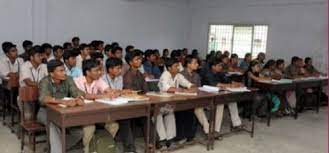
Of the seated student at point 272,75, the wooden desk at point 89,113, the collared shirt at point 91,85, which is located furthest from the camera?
the seated student at point 272,75

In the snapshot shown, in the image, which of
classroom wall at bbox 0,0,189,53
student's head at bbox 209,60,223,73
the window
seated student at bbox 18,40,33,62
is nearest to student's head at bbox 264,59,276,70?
student's head at bbox 209,60,223,73

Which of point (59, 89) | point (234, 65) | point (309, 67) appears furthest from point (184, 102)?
point (309, 67)

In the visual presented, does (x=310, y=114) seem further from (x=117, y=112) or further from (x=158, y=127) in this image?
(x=117, y=112)

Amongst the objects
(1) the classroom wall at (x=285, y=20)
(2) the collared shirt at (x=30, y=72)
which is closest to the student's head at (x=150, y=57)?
(2) the collared shirt at (x=30, y=72)

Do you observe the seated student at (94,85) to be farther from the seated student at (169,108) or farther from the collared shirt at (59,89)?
the seated student at (169,108)

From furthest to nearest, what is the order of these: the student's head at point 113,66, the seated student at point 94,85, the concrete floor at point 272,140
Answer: the concrete floor at point 272,140
the student's head at point 113,66
the seated student at point 94,85

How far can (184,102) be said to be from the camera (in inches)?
150

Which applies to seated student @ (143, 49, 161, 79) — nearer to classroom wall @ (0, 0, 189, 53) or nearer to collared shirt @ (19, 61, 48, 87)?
collared shirt @ (19, 61, 48, 87)

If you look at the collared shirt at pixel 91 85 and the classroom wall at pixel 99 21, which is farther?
the classroom wall at pixel 99 21

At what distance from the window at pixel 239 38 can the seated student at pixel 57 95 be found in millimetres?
6281

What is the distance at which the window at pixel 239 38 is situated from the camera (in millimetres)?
8711

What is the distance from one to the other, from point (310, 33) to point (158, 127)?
5.39 metres

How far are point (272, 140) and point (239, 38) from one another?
4.96 m

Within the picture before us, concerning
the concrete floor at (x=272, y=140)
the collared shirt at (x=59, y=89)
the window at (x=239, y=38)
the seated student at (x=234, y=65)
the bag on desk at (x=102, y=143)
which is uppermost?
the window at (x=239, y=38)
